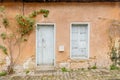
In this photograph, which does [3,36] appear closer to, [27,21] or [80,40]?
[27,21]

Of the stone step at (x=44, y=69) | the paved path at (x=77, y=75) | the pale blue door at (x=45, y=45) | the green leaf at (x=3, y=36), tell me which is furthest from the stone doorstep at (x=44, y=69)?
the green leaf at (x=3, y=36)

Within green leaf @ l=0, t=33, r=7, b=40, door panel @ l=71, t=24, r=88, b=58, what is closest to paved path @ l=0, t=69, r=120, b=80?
door panel @ l=71, t=24, r=88, b=58

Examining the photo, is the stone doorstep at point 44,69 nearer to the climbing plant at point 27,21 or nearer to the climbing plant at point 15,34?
the climbing plant at point 15,34

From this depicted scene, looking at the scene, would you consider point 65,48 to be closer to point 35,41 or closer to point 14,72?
point 35,41

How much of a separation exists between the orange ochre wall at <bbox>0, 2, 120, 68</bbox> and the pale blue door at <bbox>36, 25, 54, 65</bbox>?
13.7 inches

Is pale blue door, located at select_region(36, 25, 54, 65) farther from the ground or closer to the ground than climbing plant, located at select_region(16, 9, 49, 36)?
closer to the ground

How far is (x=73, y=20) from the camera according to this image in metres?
10.9

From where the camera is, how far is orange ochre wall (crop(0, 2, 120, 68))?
1081 cm

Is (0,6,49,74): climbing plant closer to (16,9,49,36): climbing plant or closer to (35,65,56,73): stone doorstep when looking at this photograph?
(16,9,49,36): climbing plant

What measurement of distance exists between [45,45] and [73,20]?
2141 mm

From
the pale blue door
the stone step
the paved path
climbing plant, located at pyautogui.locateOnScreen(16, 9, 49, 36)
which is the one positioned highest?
climbing plant, located at pyautogui.locateOnScreen(16, 9, 49, 36)

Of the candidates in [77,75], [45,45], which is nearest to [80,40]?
[45,45]

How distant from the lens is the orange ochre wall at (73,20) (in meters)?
10.8

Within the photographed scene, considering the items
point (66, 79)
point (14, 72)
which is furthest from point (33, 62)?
point (66, 79)
